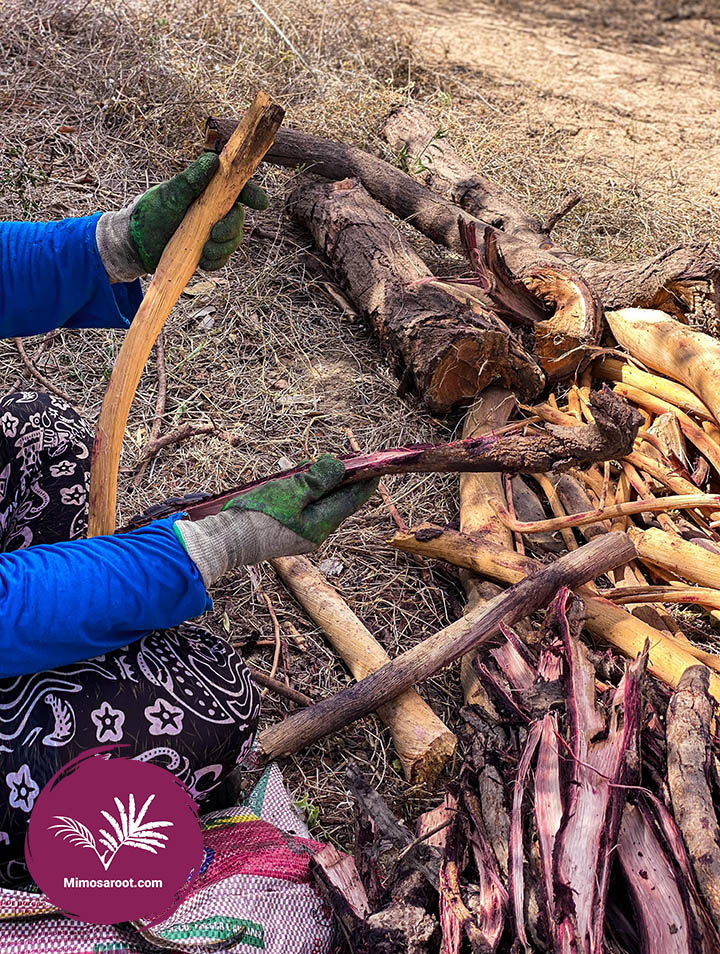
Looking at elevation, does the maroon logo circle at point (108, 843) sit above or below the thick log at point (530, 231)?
below

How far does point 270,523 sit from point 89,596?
1.16 ft

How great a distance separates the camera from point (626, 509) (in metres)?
2.43

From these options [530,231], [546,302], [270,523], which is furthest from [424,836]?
[530,231]

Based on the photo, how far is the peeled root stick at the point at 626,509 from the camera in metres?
2.41

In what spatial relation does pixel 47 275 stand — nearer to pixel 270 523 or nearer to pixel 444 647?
pixel 270 523

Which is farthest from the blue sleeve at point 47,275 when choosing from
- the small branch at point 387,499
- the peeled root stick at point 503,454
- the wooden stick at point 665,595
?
the wooden stick at point 665,595

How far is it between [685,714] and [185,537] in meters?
1.05

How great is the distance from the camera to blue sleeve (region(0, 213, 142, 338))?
184 centimetres

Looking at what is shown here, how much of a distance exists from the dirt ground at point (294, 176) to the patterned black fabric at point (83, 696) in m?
0.38

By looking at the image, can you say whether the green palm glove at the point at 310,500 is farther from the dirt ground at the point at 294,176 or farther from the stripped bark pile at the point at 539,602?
the dirt ground at the point at 294,176

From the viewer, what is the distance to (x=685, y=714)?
1705 millimetres

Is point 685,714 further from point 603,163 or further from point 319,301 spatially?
point 603,163

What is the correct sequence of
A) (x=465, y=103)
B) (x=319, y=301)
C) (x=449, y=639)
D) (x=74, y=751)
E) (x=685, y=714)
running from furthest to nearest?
(x=465, y=103), (x=319, y=301), (x=449, y=639), (x=685, y=714), (x=74, y=751)

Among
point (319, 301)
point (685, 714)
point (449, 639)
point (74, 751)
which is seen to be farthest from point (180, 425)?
point (685, 714)
